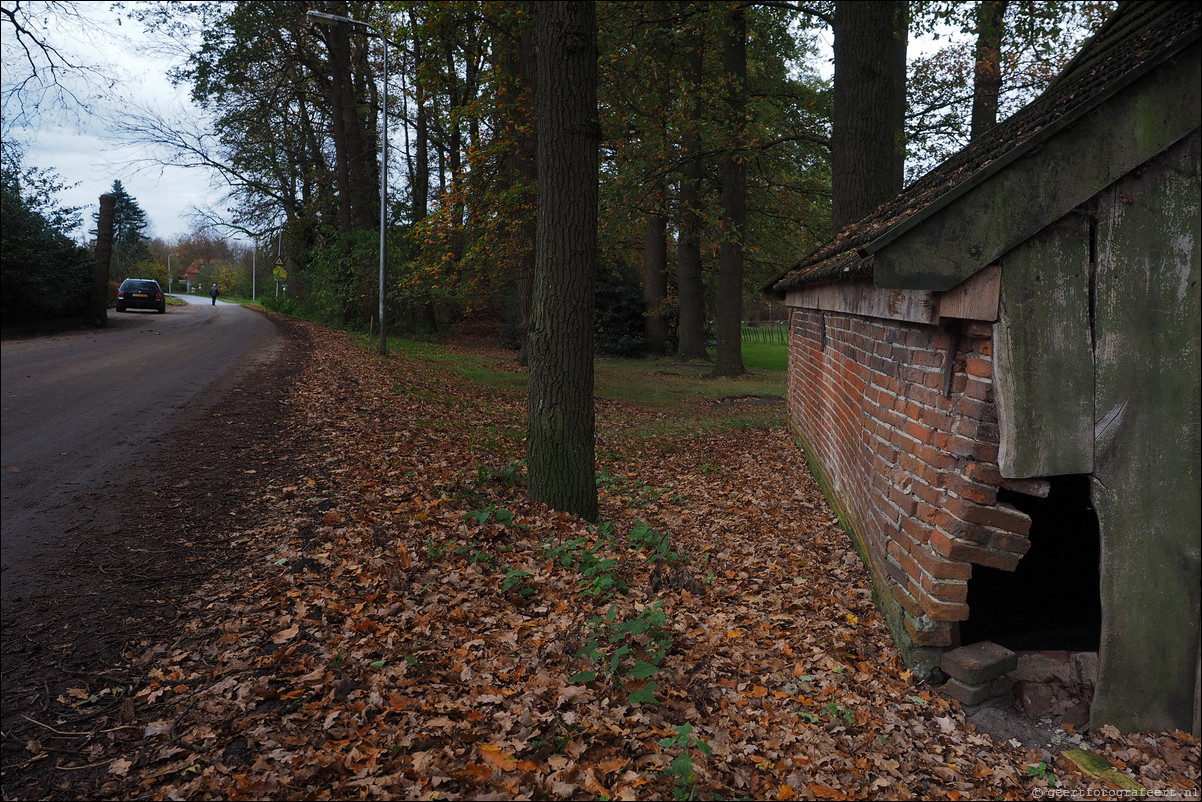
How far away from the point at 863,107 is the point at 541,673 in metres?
8.93

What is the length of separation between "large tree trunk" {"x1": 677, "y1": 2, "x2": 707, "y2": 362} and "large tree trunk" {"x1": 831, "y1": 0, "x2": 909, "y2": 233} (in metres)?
5.39

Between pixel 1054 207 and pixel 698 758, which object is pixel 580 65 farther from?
pixel 698 758

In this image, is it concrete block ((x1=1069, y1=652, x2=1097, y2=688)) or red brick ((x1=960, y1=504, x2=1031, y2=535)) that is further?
concrete block ((x1=1069, y1=652, x2=1097, y2=688))

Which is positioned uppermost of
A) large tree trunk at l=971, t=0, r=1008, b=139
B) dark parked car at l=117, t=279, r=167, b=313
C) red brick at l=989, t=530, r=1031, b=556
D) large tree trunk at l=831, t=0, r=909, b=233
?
large tree trunk at l=971, t=0, r=1008, b=139

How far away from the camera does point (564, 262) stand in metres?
6.42

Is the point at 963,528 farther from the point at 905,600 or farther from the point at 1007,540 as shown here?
the point at 905,600

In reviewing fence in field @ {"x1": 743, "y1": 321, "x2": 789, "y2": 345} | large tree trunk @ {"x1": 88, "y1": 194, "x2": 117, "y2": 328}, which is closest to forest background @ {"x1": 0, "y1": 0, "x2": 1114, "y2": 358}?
large tree trunk @ {"x1": 88, "y1": 194, "x2": 117, "y2": 328}

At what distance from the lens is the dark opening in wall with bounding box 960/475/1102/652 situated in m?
5.10

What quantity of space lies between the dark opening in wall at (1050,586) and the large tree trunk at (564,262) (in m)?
3.24

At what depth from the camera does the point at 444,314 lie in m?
30.5

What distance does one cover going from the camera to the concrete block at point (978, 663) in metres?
3.88

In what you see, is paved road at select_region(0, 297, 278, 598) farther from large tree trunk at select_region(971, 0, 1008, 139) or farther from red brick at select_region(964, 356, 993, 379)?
→ large tree trunk at select_region(971, 0, 1008, 139)

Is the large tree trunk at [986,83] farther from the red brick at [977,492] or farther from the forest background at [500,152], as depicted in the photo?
the red brick at [977,492]

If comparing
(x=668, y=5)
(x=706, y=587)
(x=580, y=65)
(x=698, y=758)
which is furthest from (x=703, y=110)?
(x=698, y=758)
